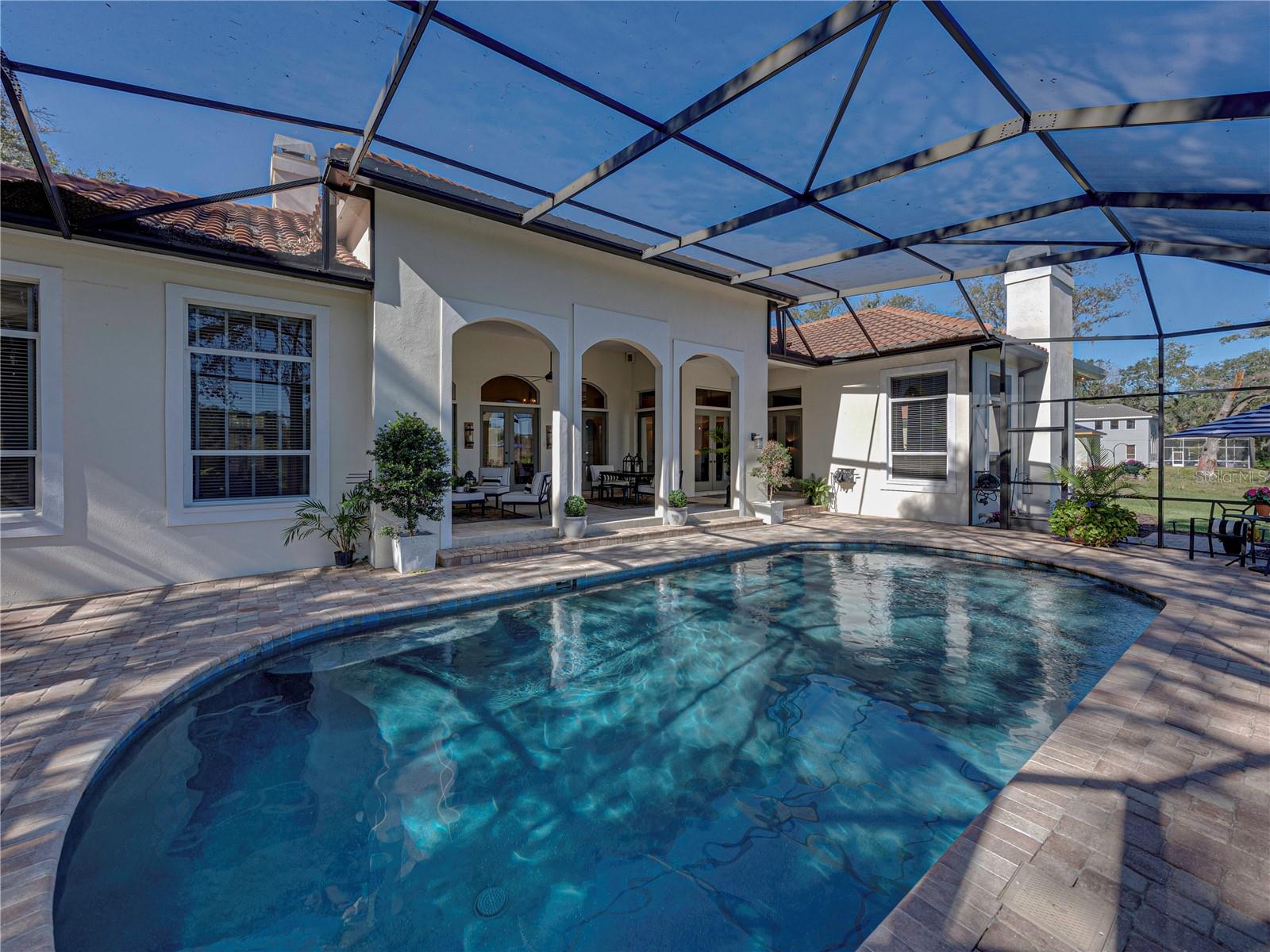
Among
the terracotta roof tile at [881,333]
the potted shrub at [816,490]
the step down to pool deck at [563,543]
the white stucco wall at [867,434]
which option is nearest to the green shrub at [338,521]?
the step down to pool deck at [563,543]

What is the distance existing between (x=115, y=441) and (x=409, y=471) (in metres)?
2.98

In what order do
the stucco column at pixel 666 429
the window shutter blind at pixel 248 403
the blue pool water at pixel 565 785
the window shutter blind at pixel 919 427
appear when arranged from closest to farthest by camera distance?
the blue pool water at pixel 565 785 → the window shutter blind at pixel 248 403 → the stucco column at pixel 666 429 → the window shutter blind at pixel 919 427

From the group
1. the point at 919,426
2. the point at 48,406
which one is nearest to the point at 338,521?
the point at 48,406

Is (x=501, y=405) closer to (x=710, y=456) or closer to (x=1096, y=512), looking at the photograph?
(x=710, y=456)

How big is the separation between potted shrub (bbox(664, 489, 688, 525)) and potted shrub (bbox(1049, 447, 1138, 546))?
659cm

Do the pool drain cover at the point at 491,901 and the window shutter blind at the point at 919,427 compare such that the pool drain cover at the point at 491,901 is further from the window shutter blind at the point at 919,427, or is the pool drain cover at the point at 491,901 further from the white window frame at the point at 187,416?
the window shutter blind at the point at 919,427

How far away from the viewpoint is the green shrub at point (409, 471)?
273 inches

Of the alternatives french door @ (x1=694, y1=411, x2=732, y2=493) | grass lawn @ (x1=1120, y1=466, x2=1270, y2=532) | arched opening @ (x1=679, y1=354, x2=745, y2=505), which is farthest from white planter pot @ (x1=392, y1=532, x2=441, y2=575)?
grass lawn @ (x1=1120, y1=466, x2=1270, y2=532)

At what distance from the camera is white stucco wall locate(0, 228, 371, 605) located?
5.79 meters

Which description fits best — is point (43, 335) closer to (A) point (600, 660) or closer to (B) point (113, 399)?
(B) point (113, 399)

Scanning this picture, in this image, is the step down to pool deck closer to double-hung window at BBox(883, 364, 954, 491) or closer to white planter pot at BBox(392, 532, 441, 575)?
white planter pot at BBox(392, 532, 441, 575)

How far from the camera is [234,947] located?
2.29 m

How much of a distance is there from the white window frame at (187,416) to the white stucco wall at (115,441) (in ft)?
0.26

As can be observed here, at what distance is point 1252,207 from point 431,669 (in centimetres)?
853
